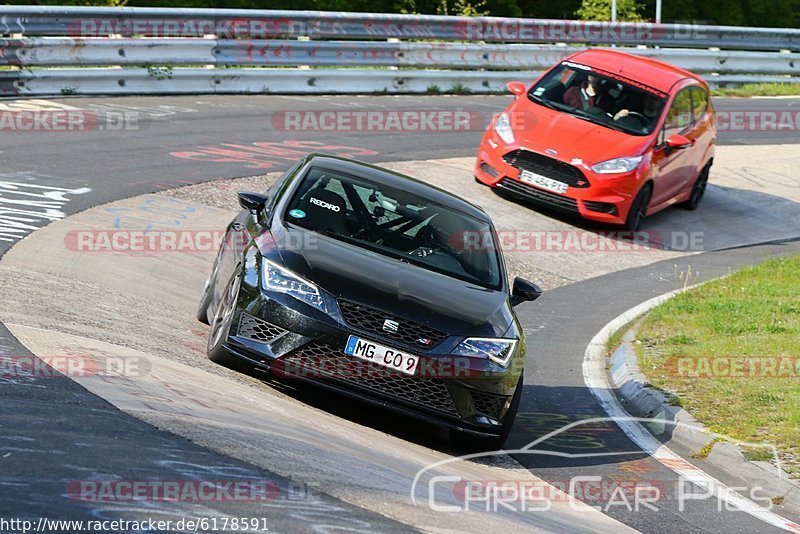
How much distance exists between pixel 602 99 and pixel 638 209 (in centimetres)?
163

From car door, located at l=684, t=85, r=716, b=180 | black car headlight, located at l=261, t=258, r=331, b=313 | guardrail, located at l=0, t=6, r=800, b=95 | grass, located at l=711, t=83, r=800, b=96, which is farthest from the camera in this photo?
grass, located at l=711, t=83, r=800, b=96

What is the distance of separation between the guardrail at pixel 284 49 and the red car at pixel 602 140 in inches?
241

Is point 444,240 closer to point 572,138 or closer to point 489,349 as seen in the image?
point 489,349

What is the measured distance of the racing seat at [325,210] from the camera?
8562 millimetres

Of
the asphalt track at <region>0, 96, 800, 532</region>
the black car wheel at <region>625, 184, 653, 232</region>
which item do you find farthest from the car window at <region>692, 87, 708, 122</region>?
the asphalt track at <region>0, 96, 800, 532</region>

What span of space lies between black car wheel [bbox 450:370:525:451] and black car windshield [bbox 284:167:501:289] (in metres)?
0.96

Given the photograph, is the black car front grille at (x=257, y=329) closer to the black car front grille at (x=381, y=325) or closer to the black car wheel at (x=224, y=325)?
the black car wheel at (x=224, y=325)

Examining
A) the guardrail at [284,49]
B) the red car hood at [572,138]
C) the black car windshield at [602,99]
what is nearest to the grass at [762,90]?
the guardrail at [284,49]

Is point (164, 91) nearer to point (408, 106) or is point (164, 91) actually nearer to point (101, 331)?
point (408, 106)

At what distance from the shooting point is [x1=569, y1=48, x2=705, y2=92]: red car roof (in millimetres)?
16938

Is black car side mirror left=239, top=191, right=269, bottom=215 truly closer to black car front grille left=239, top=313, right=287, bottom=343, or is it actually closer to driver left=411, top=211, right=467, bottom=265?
driver left=411, top=211, right=467, bottom=265

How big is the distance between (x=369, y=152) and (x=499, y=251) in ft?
30.1

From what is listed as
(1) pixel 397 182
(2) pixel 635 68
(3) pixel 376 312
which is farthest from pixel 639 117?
(3) pixel 376 312

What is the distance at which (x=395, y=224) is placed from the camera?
8.72 metres
